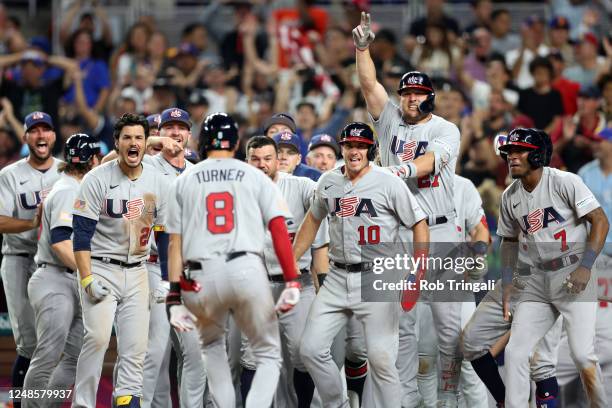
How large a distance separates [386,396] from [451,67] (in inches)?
291

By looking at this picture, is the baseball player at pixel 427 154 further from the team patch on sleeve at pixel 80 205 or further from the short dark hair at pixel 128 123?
the team patch on sleeve at pixel 80 205

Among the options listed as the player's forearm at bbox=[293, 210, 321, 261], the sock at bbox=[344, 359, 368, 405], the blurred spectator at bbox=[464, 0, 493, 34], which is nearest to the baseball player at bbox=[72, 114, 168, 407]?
the player's forearm at bbox=[293, 210, 321, 261]

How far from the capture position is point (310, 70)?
48.3 ft

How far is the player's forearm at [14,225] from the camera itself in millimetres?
9555

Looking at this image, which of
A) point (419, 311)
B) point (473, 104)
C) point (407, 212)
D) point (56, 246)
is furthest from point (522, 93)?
point (56, 246)

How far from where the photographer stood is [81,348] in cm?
895

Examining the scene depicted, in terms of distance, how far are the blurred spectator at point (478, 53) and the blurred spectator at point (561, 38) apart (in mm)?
857

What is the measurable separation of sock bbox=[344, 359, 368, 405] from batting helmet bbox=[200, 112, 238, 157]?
7.77 feet

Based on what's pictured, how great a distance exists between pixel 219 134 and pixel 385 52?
24.3ft

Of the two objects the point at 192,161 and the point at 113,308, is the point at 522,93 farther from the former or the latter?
the point at 113,308

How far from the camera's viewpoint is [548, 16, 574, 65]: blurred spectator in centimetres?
1506

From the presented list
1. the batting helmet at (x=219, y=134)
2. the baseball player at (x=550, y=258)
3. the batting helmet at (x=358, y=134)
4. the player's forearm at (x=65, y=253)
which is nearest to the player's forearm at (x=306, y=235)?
the batting helmet at (x=358, y=134)

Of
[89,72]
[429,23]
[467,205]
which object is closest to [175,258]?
[467,205]

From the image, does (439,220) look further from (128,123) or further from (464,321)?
(128,123)
